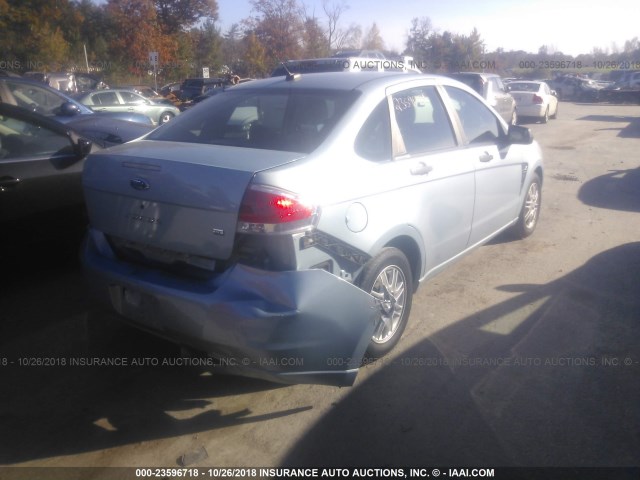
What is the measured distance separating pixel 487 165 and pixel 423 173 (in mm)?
1162

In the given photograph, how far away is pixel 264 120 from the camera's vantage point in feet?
12.2

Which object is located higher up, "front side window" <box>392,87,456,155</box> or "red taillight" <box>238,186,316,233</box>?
"front side window" <box>392,87,456,155</box>

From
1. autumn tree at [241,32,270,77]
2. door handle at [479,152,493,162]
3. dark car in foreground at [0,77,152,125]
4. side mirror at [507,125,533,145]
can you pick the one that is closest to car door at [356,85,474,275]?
door handle at [479,152,493,162]

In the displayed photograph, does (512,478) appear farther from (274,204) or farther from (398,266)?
(274,204)

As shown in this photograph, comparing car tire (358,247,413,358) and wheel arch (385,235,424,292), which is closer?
car tire (358,247,413,358)

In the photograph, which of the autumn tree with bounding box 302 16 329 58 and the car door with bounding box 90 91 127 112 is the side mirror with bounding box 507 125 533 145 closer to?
the car door with bounding box 90 91 127 112

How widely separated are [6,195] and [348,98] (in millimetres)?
2786

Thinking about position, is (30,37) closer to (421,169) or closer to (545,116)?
(545,116)

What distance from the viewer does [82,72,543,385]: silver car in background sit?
2.79 m

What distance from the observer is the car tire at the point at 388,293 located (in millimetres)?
3384

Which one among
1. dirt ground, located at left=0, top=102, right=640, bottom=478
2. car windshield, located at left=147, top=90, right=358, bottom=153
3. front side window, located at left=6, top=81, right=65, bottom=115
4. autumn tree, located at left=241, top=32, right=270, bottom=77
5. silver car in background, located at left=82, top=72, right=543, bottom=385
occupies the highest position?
autumn tree, located at left=241, top=32, right=270, bottom=77

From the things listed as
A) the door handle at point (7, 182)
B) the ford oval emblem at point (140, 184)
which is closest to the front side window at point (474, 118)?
the ford oval emblem at point (140, 184)

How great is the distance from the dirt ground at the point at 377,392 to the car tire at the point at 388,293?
15 centimetres

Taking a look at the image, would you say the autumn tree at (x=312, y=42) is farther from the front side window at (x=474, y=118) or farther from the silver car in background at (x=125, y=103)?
the front side window at (x=474, y=118)
